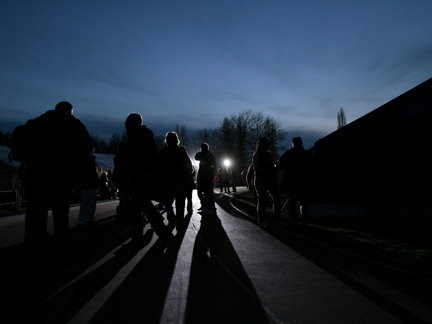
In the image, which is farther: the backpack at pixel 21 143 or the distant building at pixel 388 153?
the distant building at pixel 388 153

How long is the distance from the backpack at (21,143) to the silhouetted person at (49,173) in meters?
0.04

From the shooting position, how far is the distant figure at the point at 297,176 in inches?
284

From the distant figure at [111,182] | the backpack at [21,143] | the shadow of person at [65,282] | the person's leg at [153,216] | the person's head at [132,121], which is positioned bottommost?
the shadow of person at [65,282]

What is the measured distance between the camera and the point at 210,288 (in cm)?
306

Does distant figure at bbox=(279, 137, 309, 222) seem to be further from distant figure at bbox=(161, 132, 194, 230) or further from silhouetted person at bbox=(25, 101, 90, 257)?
silhouetted person at bbox=(25, 101, 90, 257)

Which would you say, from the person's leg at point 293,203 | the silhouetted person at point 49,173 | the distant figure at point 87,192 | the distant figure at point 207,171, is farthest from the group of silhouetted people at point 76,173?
the distant figure at point 207,171

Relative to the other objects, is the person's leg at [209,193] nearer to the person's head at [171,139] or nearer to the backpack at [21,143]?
the person's head at [171,139]

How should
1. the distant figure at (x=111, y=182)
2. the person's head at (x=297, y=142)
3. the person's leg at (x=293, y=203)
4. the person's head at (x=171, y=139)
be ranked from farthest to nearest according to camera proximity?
1. the person's head at (x=297, y=142)
2. the person's leg at (x=293, y=203)
3. the person's head at (x=171, y=139)
4. the distant figure at (x=111, y=182)

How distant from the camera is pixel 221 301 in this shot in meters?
2.71

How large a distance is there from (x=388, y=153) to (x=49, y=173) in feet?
22.4

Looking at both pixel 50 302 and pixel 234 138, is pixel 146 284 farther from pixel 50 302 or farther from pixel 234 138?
pixel 234 138

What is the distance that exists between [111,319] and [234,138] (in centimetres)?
6165

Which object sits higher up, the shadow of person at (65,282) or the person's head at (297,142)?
the person's head at (297,142)

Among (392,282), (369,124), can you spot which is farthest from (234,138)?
(392,282)
